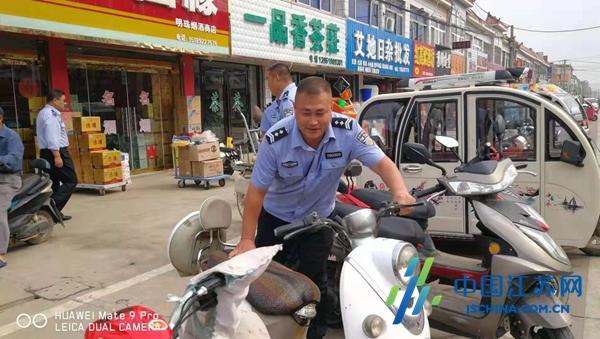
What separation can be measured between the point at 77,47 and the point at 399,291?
8895 mm

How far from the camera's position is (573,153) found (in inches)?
169

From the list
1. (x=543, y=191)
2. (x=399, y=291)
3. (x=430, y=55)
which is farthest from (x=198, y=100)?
(x=430, y=55)

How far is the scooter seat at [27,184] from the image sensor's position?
5.34 metres

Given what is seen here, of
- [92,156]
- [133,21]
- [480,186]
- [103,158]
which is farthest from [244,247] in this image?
[133,21]

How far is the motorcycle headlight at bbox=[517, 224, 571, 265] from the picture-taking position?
2641 millimetres

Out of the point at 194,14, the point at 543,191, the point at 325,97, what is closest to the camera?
the point at 325,97

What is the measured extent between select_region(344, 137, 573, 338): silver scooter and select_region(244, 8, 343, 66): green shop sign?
9.16 metres

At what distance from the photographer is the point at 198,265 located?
9.91 ft

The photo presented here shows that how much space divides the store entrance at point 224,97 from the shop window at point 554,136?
859 centimetres

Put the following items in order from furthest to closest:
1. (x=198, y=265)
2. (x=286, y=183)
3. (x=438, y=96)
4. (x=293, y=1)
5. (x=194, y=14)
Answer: (x=293, y=1)
(x=194, y=14)
(x=438, y=96)
(x=198, y=265)
(x=286, y=183)

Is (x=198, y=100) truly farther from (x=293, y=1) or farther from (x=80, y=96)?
(x=293, y=1)

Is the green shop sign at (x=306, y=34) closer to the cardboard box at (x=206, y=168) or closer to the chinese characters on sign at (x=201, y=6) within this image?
the chinese characters on sign at (x=201, y=6)

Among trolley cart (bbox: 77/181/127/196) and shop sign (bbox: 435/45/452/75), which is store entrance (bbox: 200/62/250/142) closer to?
trolley cart (bbox: 77/181/127/196)

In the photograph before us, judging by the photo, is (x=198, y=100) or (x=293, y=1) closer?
(x=198, y=100)
